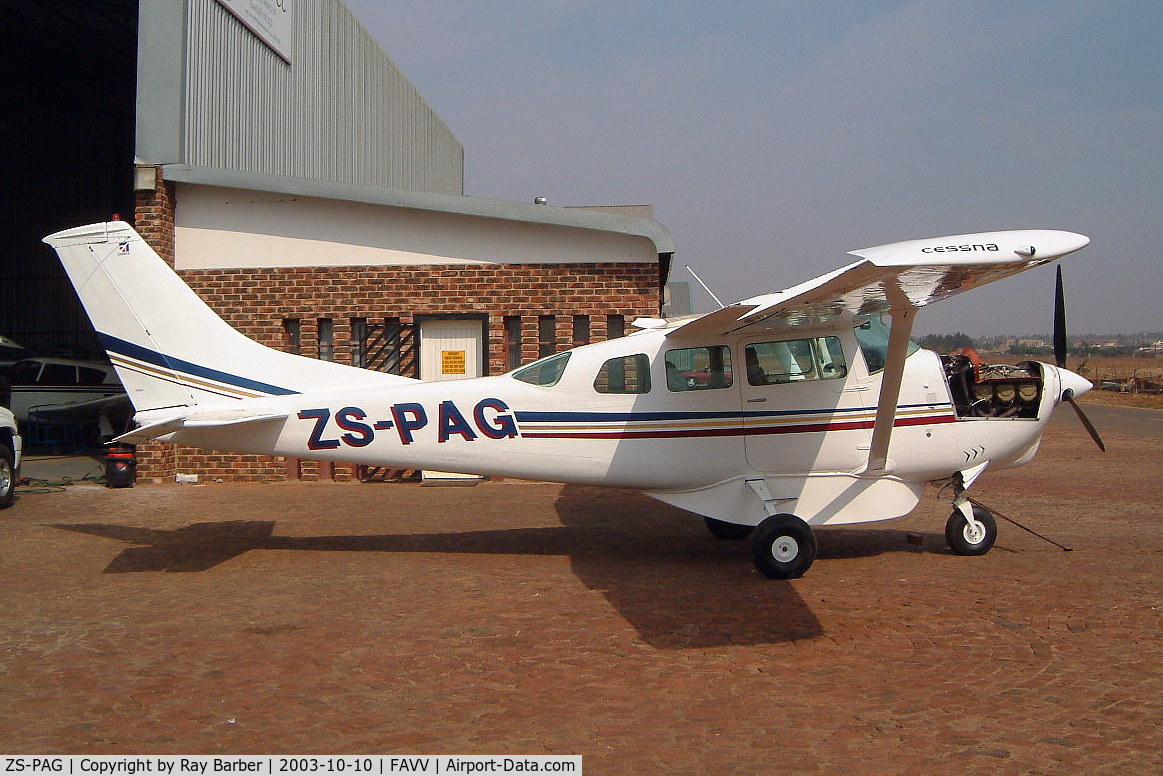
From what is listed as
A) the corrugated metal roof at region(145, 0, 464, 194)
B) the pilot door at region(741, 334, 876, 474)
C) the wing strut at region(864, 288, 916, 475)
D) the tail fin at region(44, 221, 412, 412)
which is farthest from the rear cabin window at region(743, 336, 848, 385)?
the corrugated metal roof at region(145, 0, 464, 194)

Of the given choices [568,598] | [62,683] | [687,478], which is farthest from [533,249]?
[62,683]

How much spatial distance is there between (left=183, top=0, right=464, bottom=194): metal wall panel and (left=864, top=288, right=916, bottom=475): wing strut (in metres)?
10.9

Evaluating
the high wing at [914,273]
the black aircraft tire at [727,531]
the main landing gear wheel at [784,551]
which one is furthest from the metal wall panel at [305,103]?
the main landing gear wheel at [784,551]

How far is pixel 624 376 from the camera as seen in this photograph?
8.04m

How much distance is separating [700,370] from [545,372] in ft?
4.66

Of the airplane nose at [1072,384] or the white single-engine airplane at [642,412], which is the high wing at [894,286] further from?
the airplane nose at [1072,384]

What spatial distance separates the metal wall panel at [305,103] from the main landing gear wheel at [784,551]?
10.7 meters

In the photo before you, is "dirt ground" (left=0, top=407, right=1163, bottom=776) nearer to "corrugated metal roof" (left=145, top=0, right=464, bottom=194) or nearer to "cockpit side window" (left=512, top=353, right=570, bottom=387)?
"cockpit side window" (left=512, top=353, right=570, bottom=387)

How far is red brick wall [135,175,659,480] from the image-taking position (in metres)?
13.1

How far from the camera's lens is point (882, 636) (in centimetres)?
575

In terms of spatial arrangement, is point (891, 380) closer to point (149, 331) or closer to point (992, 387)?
point (992, 387)

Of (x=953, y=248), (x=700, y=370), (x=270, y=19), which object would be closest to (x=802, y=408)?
(x=700, y=370)

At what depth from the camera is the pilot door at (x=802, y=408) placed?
312 inches

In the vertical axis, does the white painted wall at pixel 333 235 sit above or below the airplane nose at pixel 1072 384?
above
